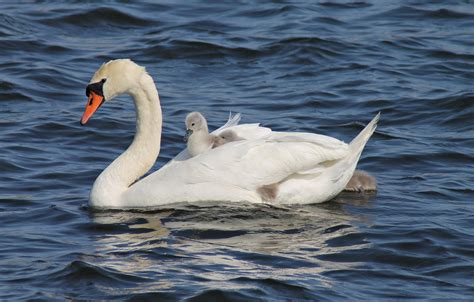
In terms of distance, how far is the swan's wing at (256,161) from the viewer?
33.9 feet

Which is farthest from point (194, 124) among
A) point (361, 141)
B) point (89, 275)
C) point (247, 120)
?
point (247, 120)

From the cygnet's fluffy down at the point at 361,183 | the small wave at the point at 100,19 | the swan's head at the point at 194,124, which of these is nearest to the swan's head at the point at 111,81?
the swan's head at the point at 194,124

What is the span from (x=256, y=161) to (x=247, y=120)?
342cm

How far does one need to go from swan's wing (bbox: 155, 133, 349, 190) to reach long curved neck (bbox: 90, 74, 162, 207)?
18.4 inches

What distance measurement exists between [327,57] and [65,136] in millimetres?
4628

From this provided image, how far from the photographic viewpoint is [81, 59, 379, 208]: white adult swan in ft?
34.0

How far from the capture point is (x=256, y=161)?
10344mm

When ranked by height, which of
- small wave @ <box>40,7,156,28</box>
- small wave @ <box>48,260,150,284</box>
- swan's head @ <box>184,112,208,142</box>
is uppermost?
small wave @ <box>40,7,156,28</box>

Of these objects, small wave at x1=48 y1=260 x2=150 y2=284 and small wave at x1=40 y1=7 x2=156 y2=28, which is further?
small wave at x1=40 y1=7 x2=156 y2=28

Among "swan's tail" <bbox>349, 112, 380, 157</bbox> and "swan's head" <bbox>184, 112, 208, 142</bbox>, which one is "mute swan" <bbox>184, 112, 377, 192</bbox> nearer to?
"swan's head" <bbox>184, 112, 208, 142</bbox>

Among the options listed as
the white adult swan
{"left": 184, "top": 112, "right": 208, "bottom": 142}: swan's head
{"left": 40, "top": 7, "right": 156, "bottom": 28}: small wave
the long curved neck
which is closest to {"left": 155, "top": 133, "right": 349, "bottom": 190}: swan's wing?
the white adult swan

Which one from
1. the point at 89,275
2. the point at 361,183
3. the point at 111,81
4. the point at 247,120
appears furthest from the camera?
the point at 247,120

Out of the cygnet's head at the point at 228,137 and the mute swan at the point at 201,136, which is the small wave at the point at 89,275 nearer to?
the mute swan at the point at 201,136

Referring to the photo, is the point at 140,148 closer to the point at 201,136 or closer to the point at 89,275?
the point at 201,136
